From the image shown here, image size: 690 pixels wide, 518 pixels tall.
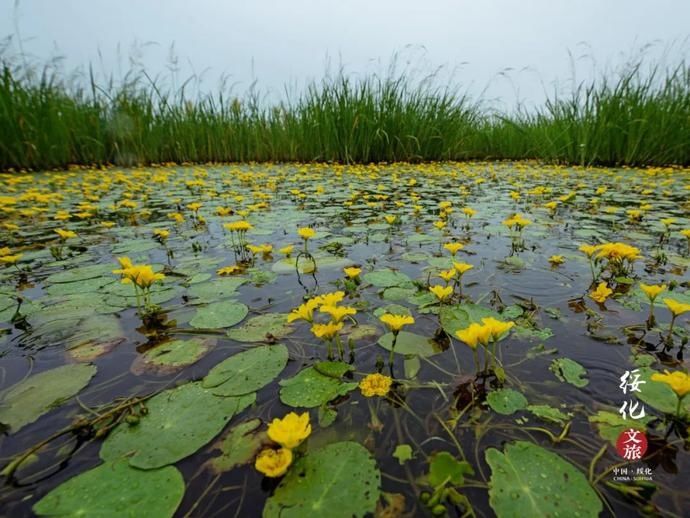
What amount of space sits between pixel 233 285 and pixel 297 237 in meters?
0.92

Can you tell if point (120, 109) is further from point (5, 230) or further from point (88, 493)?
point (88, 493)

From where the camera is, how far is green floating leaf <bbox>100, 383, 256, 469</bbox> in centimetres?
79

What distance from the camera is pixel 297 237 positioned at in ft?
8.36

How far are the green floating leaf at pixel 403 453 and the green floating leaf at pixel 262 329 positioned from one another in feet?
2.02

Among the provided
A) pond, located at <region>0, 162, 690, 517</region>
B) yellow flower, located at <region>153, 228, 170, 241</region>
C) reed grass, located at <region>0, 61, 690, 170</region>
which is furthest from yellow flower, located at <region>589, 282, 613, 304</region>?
reed grass, located at <region>0, 61, 690, 170</region>

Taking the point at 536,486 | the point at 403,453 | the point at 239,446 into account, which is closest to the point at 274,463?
the point at 239,446

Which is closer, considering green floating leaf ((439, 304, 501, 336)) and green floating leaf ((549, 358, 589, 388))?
green floating leaf ((549, 358, 589, 388))

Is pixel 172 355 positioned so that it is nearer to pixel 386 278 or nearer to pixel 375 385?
pixel 375 385

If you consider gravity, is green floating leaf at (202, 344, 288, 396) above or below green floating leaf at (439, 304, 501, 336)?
below

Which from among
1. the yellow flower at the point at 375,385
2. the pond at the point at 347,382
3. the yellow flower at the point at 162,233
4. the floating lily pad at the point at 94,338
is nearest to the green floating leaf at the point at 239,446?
the pond at the point at 347,382

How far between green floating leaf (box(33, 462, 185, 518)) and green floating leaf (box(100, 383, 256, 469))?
0.09 feet

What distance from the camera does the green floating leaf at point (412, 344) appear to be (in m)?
1.15

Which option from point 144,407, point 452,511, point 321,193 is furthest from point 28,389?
point 321,193

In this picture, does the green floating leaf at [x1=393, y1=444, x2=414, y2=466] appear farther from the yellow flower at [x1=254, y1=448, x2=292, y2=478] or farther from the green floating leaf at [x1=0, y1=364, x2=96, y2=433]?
the green floating leaf at [x1=0, y1=364, x2=96, y2=433]
